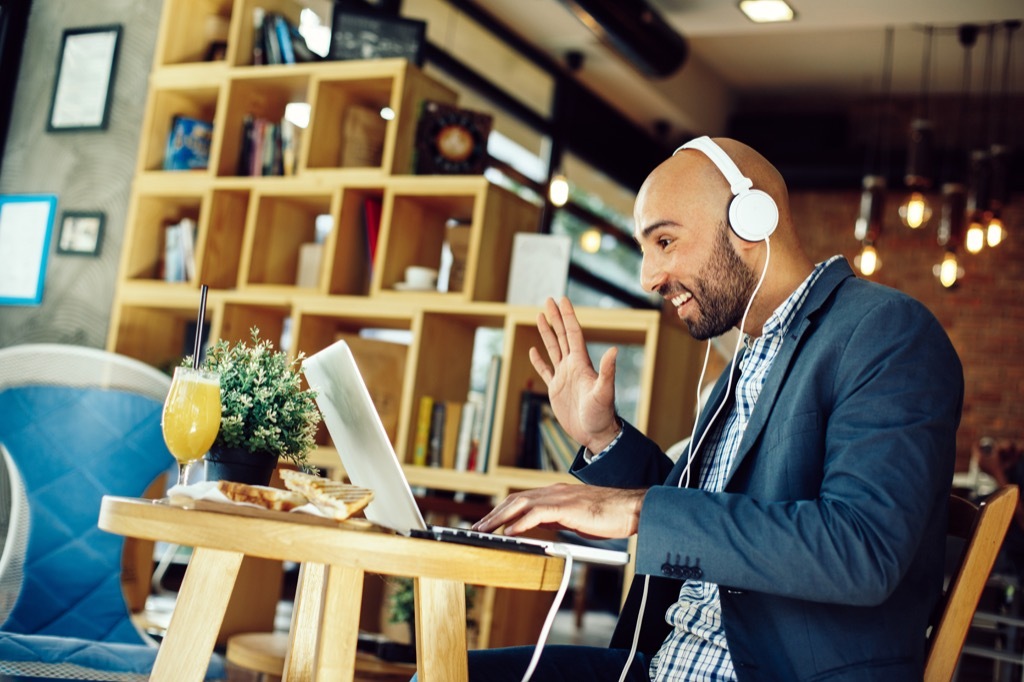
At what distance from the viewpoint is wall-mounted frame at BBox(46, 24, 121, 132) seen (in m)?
3.68

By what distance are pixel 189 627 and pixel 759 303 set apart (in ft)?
2.84

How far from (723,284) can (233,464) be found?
725 mm

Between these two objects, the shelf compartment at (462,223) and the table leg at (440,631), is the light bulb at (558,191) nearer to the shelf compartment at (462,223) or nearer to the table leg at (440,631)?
the shelf compartment at (462,223)

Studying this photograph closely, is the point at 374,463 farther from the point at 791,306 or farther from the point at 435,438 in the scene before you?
the point at 435,438

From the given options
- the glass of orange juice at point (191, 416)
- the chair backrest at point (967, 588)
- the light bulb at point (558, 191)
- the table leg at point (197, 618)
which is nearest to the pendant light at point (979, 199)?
the light bulb at point (558, 191)

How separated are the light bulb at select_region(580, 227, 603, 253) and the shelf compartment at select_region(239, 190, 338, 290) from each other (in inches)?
122

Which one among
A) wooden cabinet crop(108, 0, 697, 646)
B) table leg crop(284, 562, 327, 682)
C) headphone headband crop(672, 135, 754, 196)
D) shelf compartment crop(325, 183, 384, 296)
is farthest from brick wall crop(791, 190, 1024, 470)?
table leg crop(284, 562, 327, 682)

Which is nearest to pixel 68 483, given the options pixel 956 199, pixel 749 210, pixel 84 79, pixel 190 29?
pixel 749 210

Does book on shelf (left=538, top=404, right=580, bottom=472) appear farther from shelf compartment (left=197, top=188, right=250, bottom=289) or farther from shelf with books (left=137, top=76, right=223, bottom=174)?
shelf with books (left=137, top=76, right=223, bottom=174)

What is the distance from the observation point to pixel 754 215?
4.89 ft

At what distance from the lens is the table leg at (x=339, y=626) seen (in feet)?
4.09

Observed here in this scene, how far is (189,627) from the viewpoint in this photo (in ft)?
4.16

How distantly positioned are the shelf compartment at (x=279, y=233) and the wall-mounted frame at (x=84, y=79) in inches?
25.0

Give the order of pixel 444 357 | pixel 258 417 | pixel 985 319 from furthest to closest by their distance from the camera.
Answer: pixel 985 319 → pixel 444 357 → pixel 258 417
